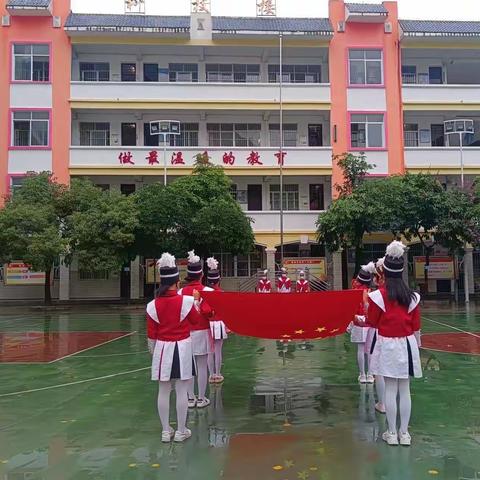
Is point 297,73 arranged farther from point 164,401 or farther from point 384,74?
point 164,401

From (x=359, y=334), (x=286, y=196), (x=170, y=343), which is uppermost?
(x=286, y=196)

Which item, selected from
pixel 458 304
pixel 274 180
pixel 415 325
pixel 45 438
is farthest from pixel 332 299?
pixel 274 180

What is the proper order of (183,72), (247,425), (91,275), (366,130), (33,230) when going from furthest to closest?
1. (183,72)
2. (366,130)
3. (91,275)
4. (33,230)
5. (247,425)

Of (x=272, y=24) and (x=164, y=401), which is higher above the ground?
(x=272, y=24)

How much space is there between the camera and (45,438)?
5.35 metres

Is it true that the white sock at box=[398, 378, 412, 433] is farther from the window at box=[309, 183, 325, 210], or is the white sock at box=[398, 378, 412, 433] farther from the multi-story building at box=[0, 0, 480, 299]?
the window at box=[309, 183, 325, 210]

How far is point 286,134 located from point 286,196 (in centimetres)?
306

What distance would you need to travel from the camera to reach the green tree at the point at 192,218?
68.5 ft

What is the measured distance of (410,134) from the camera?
27547 millimetres

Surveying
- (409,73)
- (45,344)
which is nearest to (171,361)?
(45,344)

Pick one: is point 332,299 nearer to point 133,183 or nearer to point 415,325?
point 415,325

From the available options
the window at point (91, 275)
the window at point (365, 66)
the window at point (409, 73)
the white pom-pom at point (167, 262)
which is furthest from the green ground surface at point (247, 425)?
the window at point (409, 73)

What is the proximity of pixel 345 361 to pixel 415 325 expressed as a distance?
446 cm

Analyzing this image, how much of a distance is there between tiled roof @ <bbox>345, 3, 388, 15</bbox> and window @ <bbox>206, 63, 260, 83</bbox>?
5.07 metres
